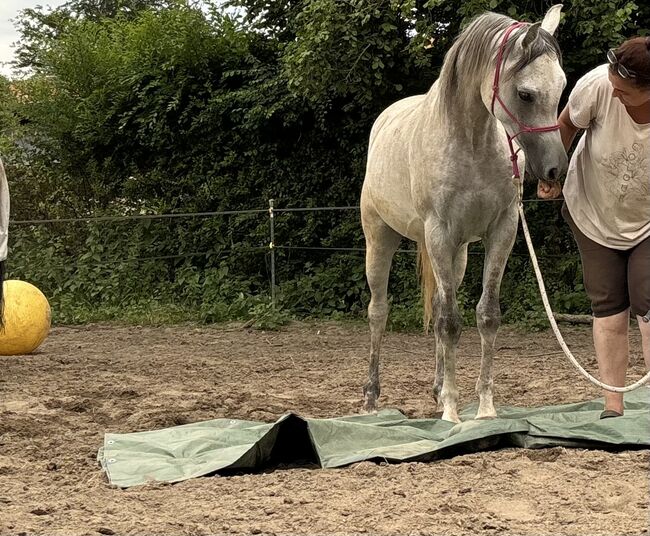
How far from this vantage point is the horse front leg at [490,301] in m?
4.69

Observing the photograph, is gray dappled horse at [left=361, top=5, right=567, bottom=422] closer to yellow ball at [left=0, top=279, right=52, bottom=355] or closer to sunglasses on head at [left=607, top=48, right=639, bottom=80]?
sunglasses on head at [left=607, top=48, right=639, bottom=80]

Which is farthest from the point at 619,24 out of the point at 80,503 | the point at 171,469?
the point at 80,503

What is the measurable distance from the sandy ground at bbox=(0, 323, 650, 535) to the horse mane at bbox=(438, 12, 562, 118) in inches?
68.7

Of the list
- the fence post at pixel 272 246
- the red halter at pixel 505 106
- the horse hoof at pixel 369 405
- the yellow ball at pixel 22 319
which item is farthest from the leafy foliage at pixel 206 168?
the red halter at pixel 505 106

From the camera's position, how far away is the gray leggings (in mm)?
4039

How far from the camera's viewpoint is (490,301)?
15.7 ft

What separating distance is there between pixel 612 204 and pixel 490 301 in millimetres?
904

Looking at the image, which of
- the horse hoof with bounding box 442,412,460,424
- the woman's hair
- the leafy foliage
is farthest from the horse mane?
the leafy foliage

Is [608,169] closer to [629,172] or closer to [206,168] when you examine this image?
[629,172]

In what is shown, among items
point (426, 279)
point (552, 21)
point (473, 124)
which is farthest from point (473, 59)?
point (426, 279)

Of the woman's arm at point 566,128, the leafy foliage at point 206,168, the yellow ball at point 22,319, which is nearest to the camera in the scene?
the woman's arm at point 566,128

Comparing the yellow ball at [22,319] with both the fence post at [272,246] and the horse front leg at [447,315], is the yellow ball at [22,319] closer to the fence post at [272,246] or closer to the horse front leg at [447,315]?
the fence post at [272,246]

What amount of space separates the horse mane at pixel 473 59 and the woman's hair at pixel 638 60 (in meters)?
0.40

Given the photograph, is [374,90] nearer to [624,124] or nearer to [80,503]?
[624,124]
